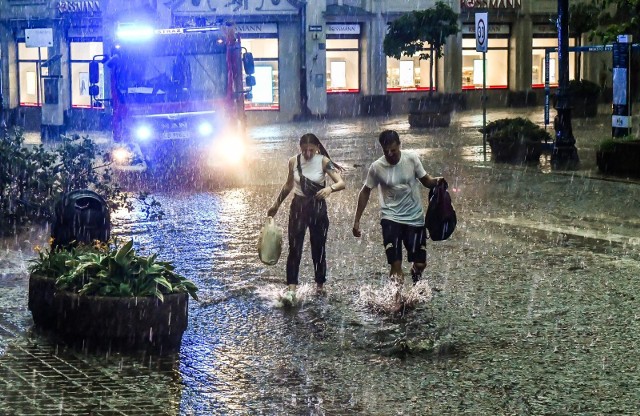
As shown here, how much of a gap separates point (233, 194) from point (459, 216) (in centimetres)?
459

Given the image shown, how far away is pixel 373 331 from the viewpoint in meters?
9.33

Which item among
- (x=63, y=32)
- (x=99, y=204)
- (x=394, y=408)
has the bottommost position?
(x=394, y=408)

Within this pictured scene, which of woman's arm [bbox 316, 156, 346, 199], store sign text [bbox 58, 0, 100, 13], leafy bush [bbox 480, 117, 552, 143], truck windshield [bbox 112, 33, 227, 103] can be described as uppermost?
store sign text [bbox 58, 0, 100, 13]

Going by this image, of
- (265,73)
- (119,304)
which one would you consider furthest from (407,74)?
(119,304)

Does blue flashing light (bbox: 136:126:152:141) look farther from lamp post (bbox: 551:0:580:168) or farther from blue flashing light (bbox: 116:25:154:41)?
lamp post (bbox: 551:0:580:168)

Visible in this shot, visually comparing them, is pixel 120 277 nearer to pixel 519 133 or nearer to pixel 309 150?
pixel 309 150

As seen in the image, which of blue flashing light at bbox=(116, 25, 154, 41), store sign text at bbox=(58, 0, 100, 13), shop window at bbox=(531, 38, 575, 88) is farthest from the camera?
shop window at bbox=(531, 38, 575, 88)

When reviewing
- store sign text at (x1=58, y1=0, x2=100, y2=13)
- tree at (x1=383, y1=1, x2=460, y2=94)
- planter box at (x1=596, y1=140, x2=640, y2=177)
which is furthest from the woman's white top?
store sign text at (x1=58, y1=0, x2=100, y2=13)

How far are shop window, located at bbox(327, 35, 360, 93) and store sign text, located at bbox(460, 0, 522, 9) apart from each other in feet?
16.6

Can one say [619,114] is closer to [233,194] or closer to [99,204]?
[233,194]

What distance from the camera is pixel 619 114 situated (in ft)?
74.8

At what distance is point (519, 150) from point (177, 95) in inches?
277

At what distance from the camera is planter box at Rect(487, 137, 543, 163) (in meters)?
23.8

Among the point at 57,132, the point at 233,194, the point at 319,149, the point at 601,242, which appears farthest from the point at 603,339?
the point at 57,132
